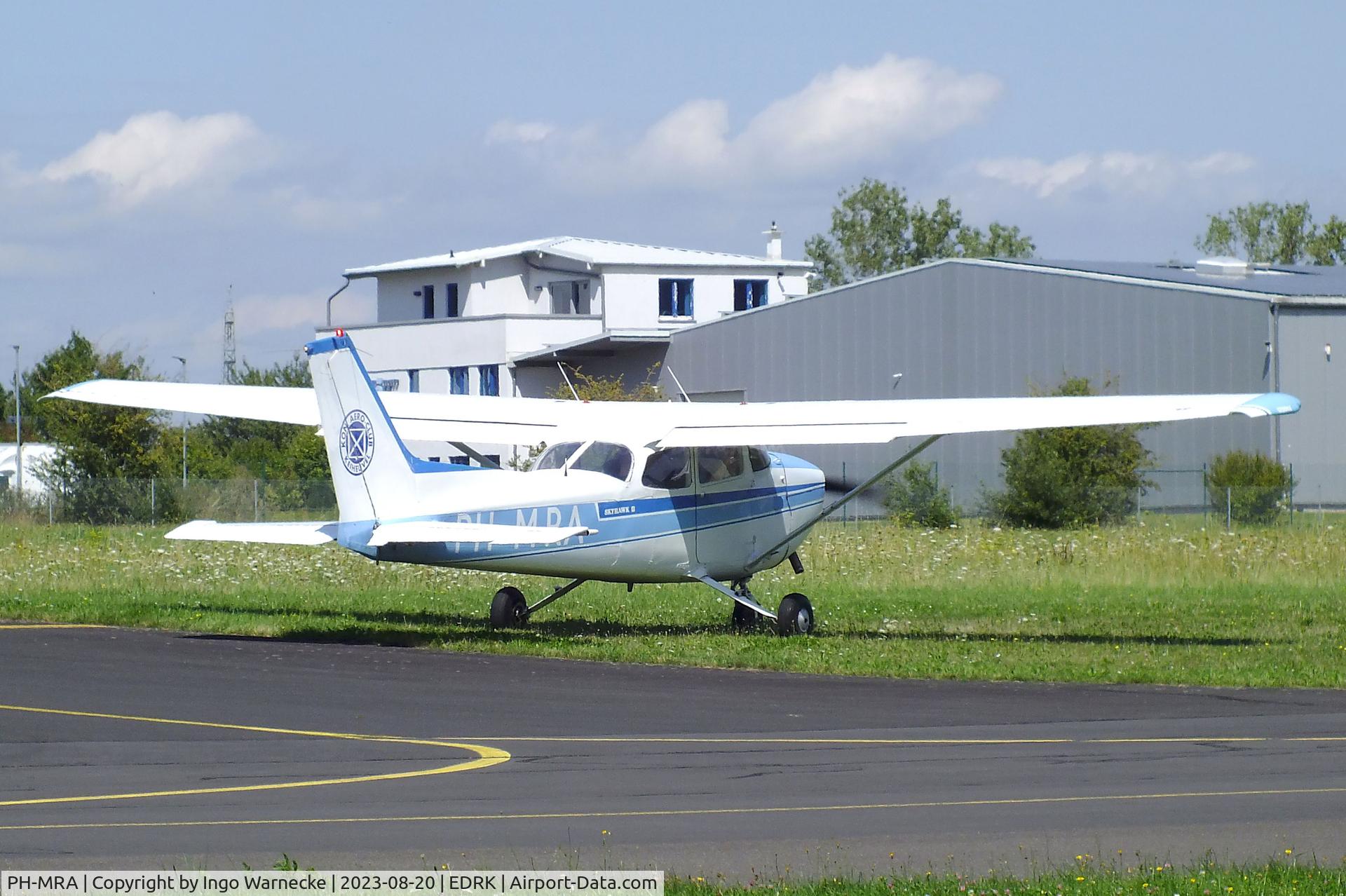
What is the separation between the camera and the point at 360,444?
16922 mm

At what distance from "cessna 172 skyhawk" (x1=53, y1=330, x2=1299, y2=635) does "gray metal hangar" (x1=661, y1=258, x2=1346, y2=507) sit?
83.7 feet

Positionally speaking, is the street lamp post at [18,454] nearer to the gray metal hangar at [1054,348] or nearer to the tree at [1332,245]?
the gray metal hangar at [1054,348]

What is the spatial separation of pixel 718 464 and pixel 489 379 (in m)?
44.7

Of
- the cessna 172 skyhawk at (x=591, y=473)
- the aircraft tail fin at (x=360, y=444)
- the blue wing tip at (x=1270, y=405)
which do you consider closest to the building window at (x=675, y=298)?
the cessna 172 skyhawk at (x=591, y=473)

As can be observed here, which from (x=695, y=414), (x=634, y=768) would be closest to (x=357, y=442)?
(x=695, y=414)

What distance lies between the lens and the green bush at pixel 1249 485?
126 feet

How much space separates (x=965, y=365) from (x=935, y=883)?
141 feet

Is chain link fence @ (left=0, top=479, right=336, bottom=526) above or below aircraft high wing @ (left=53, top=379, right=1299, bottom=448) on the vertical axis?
below

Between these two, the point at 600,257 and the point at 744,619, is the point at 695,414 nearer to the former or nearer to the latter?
the point at 744,619

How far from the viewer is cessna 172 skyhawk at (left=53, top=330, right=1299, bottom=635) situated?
55.5ft

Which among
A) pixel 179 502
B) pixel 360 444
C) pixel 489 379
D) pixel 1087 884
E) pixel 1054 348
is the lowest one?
pixel 1087 884

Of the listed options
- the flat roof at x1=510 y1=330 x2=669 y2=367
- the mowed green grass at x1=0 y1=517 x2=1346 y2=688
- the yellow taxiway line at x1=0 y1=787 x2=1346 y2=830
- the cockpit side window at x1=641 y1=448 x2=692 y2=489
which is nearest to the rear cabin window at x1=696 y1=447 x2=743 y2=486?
the cockpit side window at x1=641 y1=448 x2=692 y2=489

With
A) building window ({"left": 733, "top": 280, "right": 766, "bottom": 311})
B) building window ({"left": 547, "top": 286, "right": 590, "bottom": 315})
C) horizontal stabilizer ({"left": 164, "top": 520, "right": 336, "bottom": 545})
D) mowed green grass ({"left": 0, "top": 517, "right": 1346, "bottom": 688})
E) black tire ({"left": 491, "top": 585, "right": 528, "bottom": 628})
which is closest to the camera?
mowed green grass ({"left": 0, "top": 517, "right": 1346, "bottom": 688})

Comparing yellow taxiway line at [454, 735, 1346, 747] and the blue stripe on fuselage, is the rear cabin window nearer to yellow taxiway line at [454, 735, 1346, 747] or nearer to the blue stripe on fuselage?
the blue stripe on fuselage
